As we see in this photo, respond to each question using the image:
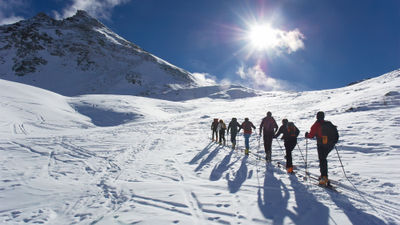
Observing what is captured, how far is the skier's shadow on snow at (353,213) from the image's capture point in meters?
4.02

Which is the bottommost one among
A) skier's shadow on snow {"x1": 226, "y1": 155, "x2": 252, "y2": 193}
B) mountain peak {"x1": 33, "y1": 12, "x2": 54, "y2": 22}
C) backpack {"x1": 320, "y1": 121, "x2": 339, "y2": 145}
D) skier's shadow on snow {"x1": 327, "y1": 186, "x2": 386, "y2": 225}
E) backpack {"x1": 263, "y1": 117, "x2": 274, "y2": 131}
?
skier's shadow on snow {"x1": 327, "y1": 186, "x2": 386, "y2": 225}

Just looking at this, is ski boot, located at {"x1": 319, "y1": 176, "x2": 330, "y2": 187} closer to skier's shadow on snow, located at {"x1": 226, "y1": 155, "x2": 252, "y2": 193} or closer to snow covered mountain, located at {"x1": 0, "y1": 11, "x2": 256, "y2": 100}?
skier's shadow on snow, located at {"x1": 226, "y1": 155, "x2": 252, "y2": 193}

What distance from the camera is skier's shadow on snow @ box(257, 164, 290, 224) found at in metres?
4.25

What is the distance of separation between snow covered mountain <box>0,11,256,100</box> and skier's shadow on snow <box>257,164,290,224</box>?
224 feet

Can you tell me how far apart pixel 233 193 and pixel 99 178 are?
4189 mm

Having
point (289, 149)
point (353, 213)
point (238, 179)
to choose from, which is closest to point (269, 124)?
point (289, 149)

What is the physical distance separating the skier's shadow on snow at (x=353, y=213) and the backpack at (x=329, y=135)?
1439 millimetres

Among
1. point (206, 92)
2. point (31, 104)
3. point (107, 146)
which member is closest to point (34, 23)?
point (206, 92)

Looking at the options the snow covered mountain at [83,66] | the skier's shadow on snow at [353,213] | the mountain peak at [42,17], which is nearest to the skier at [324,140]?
the skier's shadow on snow at [353,213]

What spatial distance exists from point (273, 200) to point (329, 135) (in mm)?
2541

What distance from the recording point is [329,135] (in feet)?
19.0

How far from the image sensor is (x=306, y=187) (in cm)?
574

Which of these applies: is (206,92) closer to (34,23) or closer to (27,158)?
(27,158)

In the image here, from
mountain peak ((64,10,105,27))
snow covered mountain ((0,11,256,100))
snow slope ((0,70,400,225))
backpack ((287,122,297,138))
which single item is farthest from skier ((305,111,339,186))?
mountain peak ((64,10,105,27))
